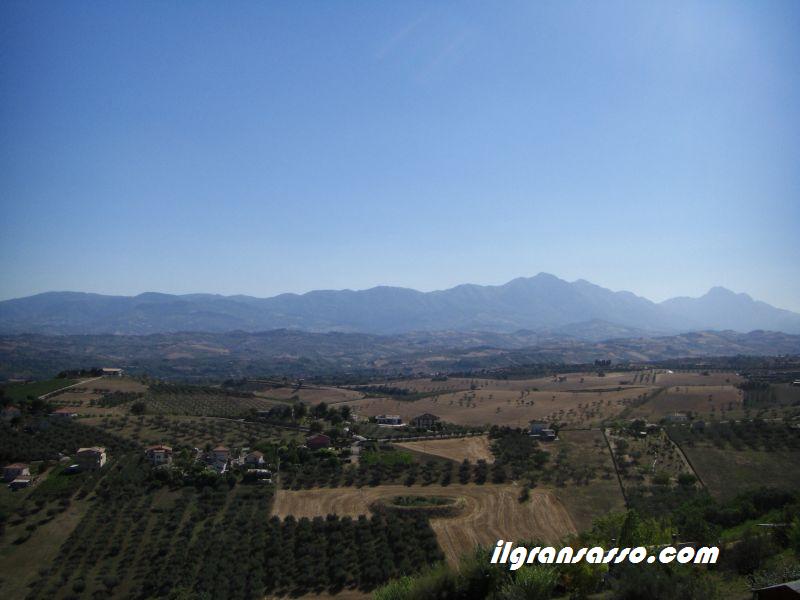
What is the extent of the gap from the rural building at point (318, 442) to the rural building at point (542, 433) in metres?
17.6

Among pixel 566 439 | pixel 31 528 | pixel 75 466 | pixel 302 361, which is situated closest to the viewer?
pixel 31 528

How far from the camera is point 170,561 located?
24.5 meters

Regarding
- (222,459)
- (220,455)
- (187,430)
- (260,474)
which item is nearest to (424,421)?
(187,430)

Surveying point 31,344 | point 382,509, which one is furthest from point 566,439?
point 31,344

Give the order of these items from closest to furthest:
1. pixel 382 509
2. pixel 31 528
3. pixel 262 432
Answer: pixel 31 528 < pixel 382 509 < pixel 262 432

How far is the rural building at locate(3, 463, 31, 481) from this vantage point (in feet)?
113

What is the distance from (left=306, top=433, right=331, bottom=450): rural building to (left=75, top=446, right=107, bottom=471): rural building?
14.6 m

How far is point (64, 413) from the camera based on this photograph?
51844mm

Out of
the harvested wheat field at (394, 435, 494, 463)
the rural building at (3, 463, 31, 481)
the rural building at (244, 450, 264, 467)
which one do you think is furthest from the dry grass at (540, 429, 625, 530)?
the rural building at (3, 463, 31, 481)

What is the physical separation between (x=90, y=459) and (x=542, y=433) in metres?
35.0

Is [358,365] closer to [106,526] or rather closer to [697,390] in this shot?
[697,390]

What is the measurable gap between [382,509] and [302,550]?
6.26 meters

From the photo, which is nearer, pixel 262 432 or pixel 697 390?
pixel 262 432

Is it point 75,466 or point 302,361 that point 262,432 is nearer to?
point 75,466
